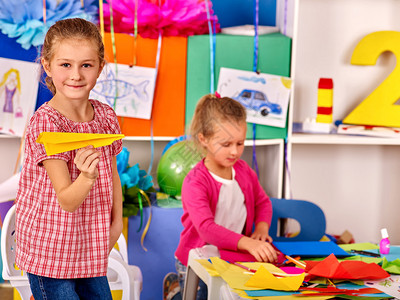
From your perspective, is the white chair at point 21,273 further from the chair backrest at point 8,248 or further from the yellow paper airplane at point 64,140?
the yellow paper airplane at point 64,140

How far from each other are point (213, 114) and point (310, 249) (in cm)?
51

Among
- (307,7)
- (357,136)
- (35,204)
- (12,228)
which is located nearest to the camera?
(35,204)

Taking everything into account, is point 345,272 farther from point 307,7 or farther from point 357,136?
point 307,7

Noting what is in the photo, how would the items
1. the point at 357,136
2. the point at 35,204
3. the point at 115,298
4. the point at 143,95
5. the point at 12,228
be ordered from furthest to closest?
the point at 357,136 < the point at 143,95 < the point at 115,298 < the point at 12,228 < the point at 35,204

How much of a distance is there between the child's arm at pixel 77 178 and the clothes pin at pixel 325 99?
1608 millimetres

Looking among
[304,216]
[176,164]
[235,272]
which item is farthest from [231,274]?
[176,164]

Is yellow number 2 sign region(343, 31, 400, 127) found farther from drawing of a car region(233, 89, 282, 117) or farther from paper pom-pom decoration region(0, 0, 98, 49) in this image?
paper pom-pom decoration region(0, 0, 98, 49)

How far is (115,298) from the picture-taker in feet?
6.13

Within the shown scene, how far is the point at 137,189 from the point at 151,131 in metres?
0.27

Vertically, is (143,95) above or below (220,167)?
above

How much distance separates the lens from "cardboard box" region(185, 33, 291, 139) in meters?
2.27

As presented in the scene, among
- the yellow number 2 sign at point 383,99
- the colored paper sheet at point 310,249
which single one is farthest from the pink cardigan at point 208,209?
the yellow number 2 sign at point 383,99

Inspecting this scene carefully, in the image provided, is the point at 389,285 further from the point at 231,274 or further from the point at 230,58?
the point at 230,58

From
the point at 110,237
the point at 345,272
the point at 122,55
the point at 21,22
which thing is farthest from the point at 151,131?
the point at 345,272
